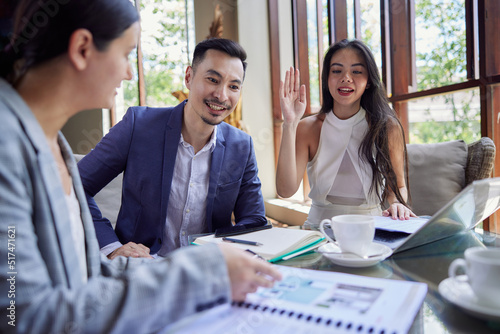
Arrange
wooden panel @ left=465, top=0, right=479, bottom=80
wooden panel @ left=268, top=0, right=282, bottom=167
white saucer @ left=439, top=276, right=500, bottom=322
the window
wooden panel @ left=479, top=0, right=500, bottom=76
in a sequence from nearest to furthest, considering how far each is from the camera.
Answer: white saucer @ left=439, top=276, right=500, bottom=322
wooden panel @ left=479, top=0, right=500, bottom=76
wooden panel @ left=465, top=0, right=479, bottom=80
wooden panel @ left=268, top=0, right=282, bottom=167
the window

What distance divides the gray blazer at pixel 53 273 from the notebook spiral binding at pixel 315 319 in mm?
75

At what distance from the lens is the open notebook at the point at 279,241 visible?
3.12 ft

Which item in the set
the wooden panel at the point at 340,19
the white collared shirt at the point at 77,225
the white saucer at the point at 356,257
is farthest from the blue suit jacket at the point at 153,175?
the wooden panel at the point at 340,19

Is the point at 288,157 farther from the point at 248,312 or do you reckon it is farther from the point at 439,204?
the point at 248,312

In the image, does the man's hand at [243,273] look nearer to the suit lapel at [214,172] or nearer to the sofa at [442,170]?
the suit lapel at [214,172]

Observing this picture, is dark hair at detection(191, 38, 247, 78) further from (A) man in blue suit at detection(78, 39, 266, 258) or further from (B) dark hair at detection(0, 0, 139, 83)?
(B) dark hair at detection(0, 0, 139, 83)

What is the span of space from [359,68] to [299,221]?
220cm

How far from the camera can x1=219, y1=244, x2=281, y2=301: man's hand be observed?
60 cm

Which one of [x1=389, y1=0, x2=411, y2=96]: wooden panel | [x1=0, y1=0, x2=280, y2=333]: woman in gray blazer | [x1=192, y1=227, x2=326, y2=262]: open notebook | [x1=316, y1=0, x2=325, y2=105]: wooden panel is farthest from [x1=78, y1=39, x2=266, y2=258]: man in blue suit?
[x1=316, y1=0, x2=325, y2=105]: wooden panel

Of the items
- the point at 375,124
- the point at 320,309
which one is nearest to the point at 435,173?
the point at 375,124

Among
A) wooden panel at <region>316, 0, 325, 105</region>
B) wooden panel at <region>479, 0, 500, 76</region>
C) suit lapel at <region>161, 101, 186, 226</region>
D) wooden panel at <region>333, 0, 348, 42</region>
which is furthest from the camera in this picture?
wooden panel at <region>316, 0, 325, 105</region>

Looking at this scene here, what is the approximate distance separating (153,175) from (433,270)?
1.07 m

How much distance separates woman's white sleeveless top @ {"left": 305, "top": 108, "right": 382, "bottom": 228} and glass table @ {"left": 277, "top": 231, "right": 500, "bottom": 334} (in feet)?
2.55

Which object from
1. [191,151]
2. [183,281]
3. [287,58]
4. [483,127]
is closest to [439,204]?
[483,127]
